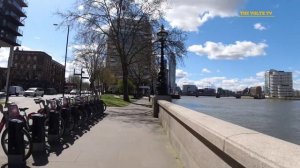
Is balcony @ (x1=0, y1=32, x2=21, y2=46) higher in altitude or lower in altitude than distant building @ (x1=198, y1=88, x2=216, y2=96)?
higher

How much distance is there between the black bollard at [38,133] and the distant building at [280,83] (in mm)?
152037

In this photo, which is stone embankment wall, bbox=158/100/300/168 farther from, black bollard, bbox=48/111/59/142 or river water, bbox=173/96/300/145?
river water, bbox=173/96/300/145

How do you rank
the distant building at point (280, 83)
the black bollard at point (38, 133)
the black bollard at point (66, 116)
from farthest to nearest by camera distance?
the distant building at point (280, 83) → the black bollard at point (66, 116) → the black bollard at point (38, 133)

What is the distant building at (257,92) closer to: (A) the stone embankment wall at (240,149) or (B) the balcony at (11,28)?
(B) the balcony at (11,28)

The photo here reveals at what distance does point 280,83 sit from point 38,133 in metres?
158

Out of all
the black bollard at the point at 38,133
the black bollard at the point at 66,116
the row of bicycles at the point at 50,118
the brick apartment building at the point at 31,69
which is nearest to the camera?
the row of bicycles at the point at 50,118

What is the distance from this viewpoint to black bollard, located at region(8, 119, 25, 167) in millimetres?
6641

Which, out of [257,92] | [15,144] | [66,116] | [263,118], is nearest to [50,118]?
[66,116]

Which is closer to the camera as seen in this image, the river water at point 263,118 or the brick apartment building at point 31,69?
the river water at point 263,118

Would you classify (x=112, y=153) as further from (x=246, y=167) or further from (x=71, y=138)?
(x=246, y=167)

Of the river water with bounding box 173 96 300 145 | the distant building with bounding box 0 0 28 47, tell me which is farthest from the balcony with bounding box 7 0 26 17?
the river water with bounding box 173 96 300 145

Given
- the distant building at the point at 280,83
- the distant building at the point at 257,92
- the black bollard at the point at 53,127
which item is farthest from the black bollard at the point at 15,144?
the distant building at the point at 257,92

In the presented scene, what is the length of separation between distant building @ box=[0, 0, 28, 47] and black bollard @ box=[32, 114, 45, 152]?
67407 millimetres

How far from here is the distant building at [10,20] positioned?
73750mm
